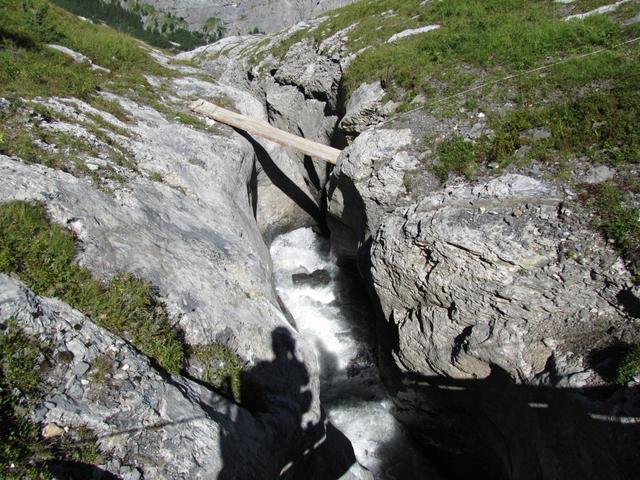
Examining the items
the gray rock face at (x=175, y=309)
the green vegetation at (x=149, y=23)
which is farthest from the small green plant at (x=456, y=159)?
the green vegetation at (x=149, y=23)

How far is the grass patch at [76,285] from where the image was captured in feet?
19.5

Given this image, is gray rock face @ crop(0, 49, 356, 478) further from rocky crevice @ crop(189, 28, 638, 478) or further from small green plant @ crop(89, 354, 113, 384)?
rocky crevice @ crop(189, 28, 638, 478)

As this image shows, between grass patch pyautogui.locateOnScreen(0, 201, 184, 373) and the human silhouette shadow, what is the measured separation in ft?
5.28

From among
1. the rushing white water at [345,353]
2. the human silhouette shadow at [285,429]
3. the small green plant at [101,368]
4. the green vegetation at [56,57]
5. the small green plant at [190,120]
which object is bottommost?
the rushing white water at [345,353]

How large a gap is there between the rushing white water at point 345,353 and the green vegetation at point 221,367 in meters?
6.15

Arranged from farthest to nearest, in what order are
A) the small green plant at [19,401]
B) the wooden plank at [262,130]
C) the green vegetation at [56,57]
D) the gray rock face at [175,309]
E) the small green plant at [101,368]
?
the wooden plank at [262,130], the green vegetation at [56,57], the small green plant at [101,368], the gray rock face at [175,309], the small green plant at [19,401]

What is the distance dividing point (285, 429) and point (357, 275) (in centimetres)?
940

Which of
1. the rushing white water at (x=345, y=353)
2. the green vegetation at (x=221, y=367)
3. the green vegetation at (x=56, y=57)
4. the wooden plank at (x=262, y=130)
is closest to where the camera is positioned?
the green vegetation at (x=221, y=367)

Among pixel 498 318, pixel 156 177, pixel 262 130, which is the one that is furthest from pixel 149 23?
pixel 498 318

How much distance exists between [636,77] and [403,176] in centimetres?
691

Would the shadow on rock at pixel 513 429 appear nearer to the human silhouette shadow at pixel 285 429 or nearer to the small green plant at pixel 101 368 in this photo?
the human silhouette shadow at pixel 285 429

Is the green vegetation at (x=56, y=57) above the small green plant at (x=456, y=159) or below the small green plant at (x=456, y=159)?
above

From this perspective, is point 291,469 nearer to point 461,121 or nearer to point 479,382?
point 479,382

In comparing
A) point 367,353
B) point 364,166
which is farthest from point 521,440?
point 364,166
